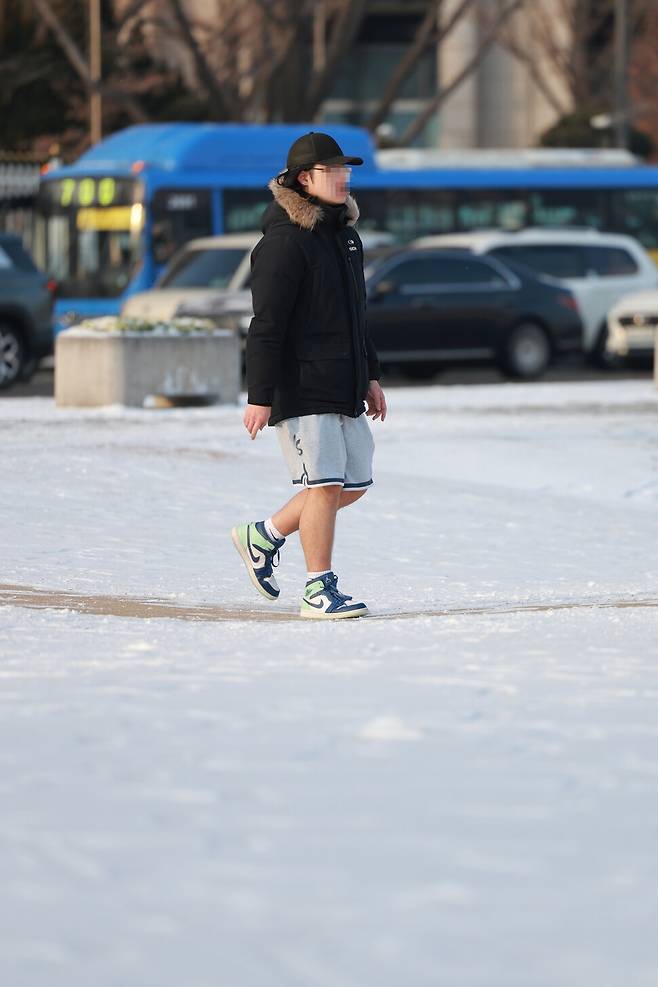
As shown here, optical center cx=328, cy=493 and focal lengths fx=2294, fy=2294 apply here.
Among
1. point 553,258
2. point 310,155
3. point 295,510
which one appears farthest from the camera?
point 553,258

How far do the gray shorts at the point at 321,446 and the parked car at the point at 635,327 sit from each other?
735 inches

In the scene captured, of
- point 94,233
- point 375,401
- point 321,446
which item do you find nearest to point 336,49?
point 94,233

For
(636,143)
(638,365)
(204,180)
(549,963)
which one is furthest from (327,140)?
(636,143)

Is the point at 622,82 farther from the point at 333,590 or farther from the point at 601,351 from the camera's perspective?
the point at 333,590

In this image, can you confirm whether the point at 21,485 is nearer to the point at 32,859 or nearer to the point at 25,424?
the point at 25,424

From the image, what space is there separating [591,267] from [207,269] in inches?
205

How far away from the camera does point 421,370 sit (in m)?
26.4

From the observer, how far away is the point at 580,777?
5113mm

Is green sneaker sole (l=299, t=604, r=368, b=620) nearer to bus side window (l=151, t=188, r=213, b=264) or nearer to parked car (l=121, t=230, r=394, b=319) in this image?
parked car (l=121, t=230, r=394, b=319)

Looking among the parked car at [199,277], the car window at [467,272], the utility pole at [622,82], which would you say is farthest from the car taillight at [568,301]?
the utility pole at [622,82]

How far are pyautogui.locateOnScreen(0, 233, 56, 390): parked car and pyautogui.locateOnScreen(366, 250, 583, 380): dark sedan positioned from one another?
3.69 metres

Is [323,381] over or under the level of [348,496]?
over

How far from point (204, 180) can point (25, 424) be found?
1340 cm

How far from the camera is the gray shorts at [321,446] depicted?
795cm
